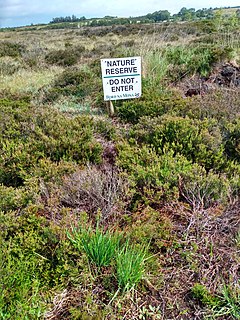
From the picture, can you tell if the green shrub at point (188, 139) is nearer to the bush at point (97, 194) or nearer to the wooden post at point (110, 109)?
the bush at point (97, 194)

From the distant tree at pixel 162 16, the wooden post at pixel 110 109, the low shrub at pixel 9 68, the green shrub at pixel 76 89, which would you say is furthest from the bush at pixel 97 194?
the distant tree at pixel 162 16

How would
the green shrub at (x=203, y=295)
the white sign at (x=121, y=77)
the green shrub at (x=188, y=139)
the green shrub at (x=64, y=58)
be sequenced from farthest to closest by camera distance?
the green shrub at (x=64, y=58)
the white sign at (x=121, y=77)
the green shrub at (x=188, y=139)
the green shrub at (x=203, y=295)

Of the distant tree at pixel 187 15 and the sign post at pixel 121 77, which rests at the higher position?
the distant tree at pixel 187 15

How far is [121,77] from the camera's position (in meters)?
4.62

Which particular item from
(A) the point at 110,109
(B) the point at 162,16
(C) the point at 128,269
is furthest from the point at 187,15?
(C) the point at 128,269

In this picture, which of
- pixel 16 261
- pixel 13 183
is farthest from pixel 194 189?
pixel 13 183

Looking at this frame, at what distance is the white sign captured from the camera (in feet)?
14.7

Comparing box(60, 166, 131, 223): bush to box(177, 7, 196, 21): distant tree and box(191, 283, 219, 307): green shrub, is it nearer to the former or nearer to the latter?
box(191, 283, 219, 307): green shrub

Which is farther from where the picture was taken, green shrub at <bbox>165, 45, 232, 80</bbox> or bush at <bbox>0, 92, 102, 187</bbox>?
green shrub at <bbox>165, 45, 232, 80</bbox>

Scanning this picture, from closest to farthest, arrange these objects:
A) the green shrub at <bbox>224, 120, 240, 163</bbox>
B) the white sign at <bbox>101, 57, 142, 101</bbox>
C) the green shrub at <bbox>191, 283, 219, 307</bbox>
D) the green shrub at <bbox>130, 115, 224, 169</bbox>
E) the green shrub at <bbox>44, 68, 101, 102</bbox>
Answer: the green shrub at <bbox>191, 283, 219, 307</bbox>, the green shrub at <bbox>130, 115, 224, 169</bbox>, the green shrub at <bbox>224, 120, 240, 163</bbox>, the white sign at <bbox>101, 57, 142, 101</bbox>, the green shrub at <bbox>44, 68, 101, 102</bbox>

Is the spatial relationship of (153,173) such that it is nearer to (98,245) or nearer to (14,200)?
(98,245)

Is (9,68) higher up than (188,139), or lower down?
higher up

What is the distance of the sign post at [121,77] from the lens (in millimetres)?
4477

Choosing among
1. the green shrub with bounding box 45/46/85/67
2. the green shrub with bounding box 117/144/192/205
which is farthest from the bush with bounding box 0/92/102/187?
the green shrub with bounding box 45/46/85/67
